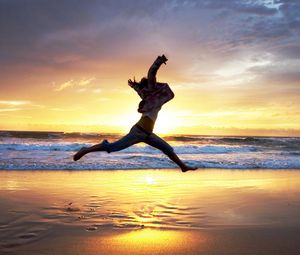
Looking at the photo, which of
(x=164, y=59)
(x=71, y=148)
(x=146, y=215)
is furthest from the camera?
(x=71, y=148)

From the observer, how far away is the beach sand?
636 centimetres

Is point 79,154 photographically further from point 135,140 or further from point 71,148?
point 71,148

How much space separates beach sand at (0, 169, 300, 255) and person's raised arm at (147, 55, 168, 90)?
2.53m

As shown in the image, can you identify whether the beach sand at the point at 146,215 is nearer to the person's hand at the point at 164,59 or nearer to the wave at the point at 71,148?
the person's hand at the point at 164,59

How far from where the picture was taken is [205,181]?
1338 cm

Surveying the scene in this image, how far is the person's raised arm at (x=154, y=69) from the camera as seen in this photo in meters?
5.95

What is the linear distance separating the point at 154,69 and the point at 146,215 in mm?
3469

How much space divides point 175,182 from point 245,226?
542 centimetres

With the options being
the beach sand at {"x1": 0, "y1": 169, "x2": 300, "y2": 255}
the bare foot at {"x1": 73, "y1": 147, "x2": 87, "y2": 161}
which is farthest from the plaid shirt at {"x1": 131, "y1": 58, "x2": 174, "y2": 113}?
the beach sand at {"x1": 0, "y1": 169, "x2": 300, "y2": 255}

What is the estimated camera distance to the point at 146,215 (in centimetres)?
827

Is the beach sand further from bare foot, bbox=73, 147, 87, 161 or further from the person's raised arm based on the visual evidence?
the person's raised arm

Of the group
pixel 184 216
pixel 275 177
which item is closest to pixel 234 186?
pixel 275 177

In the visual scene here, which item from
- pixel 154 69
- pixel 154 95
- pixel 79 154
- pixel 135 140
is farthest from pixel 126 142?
A: pixel 154 69

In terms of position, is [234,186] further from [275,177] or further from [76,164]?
[76,164]
